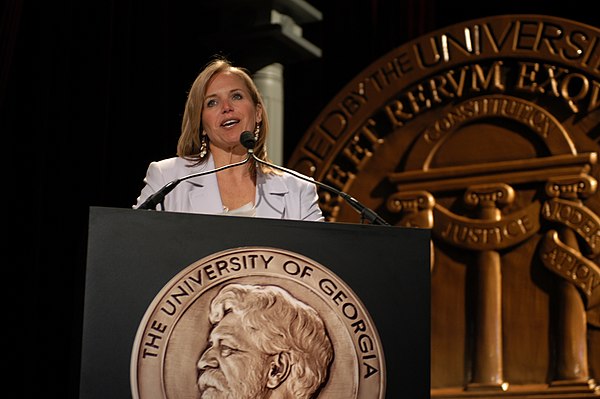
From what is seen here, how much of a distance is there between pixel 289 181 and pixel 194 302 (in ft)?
2.33

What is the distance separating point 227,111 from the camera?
2.39 meters

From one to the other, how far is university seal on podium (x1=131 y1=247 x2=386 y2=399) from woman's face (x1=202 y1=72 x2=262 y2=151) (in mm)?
643

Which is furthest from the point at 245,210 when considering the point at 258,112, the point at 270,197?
the point at 258,112

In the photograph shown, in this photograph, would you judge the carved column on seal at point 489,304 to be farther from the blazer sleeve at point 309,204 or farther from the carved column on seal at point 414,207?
the blazer sleeve at point 309,204

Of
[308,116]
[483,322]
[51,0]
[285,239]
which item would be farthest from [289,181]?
[308,116]

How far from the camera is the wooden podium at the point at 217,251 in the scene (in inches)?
66.9

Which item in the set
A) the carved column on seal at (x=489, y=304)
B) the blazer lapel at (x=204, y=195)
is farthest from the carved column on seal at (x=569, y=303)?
the blazer lapel at (x=204, y=195)

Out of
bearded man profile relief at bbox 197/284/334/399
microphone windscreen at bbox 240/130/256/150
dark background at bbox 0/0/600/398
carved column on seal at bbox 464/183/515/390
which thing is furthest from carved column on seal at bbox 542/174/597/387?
bearded man profile relief at bbox 197/284/334/399

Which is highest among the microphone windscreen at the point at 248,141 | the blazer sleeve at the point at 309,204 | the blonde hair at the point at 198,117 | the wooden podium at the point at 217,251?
the blonde hair at the point at 198,117

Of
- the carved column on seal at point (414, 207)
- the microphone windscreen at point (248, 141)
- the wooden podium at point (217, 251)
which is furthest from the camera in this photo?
the carved column on seal at point (414, 207)

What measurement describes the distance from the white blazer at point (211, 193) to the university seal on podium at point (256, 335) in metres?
0.54

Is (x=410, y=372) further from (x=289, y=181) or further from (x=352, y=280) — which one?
(x=289, y=181)

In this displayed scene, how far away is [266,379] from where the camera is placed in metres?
1.74

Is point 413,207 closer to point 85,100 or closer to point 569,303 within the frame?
point 569,303
